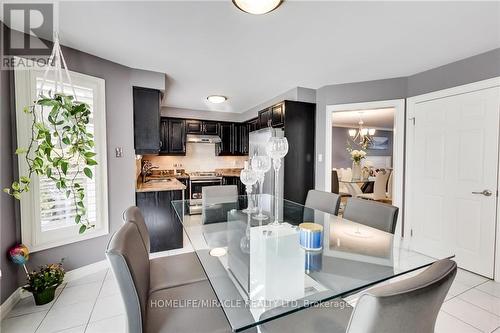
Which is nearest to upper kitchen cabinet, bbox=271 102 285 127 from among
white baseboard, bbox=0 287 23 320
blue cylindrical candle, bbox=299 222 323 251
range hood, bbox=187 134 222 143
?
range hood, bbox=187 134 222 143

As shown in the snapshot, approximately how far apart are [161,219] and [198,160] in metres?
2.70

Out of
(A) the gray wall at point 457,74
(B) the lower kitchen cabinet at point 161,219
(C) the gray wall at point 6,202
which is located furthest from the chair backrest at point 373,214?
(C) the gray wall at point 6,202

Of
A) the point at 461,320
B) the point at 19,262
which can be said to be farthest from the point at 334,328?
the point at 19,262

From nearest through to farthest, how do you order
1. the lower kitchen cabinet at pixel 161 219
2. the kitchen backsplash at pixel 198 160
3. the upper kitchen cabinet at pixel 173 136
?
1. the lower kitchen cabinet at pixel 161 219
2. the upper kitchen cabinet at pixel 173 136
3. the kitchen backsplash at pixel 198 160

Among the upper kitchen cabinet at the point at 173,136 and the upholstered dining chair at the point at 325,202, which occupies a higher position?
the upper kitchen cabinet at the point at 173,136

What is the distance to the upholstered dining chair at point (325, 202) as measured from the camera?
2.30m

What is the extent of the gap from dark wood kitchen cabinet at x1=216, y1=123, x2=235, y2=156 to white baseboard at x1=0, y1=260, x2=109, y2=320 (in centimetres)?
347

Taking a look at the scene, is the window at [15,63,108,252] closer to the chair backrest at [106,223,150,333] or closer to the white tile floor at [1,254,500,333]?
the white tile floor at [1,254,500,333]

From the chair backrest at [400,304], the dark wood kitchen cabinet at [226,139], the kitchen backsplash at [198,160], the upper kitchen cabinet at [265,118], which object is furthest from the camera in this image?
the dark wood kitchen cabinet at [226,139]

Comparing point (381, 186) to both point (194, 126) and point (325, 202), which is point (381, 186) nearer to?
point (325, 202)

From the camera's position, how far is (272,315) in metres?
0.87

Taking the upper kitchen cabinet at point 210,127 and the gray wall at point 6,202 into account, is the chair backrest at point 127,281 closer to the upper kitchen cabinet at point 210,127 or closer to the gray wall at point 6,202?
the gray wall at point 6,202

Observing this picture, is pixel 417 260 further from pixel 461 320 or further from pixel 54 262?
pixel 54 262

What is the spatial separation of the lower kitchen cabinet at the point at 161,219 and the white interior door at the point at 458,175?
9.42 feet
